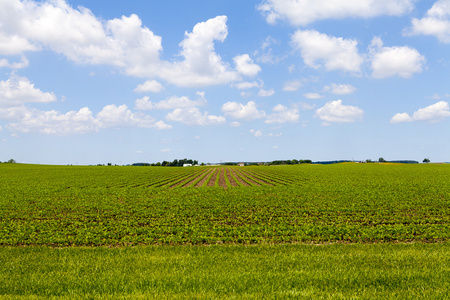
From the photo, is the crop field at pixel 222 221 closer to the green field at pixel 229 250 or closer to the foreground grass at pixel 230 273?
the green field at pixel 229 250

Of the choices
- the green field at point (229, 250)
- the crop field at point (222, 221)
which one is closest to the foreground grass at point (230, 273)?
the green field at point (229, 250)

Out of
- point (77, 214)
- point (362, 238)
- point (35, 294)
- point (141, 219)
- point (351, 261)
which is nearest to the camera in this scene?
point (35, 294)

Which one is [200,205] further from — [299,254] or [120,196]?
[299,254]

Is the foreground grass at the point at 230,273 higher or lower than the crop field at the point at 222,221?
higher

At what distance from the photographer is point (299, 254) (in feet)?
37.9

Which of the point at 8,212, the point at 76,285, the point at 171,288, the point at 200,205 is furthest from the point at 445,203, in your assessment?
the point at 8,212

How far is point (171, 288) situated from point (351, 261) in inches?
262

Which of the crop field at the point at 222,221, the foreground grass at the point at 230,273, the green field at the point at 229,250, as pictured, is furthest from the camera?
the crop field at the point at 222,221

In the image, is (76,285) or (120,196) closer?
(76,285)

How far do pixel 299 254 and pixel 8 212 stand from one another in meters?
25.3

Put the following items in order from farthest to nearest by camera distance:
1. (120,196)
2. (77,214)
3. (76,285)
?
(120,196)
(77,214)
(76,285)

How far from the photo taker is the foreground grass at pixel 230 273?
25.5ft

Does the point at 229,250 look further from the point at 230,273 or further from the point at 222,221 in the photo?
the point at 222,221

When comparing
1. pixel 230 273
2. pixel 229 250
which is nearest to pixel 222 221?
pixel 229 250
